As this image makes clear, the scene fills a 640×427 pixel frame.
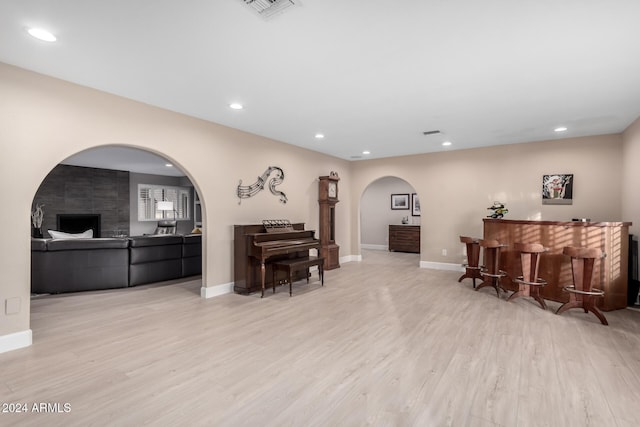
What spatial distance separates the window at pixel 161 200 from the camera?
10.1 m

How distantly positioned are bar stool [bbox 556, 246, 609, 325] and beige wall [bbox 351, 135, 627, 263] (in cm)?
209

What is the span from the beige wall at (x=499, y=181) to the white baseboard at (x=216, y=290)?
4.39 meters

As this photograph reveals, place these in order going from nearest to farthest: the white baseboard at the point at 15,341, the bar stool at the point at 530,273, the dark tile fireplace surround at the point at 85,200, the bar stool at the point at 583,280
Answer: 1. the white baseboard at the point at 15,341
2. the bar stool at the point at 583,280
3. the bar stool at the point at 530,273
4. the dark tile fireplace surround at the point at 85,200

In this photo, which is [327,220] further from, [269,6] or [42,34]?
[42,34]

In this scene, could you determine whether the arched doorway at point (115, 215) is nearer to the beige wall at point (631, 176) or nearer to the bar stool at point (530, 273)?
the bar stool at point (530, 273)

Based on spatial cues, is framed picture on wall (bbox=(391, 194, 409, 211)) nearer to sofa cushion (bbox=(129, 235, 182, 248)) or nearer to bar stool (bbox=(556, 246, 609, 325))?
bar stool (bbox=(556, 246, 609, 325))

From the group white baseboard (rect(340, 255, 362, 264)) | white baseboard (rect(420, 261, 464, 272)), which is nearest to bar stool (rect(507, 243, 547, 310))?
white baseboard (rect(420, 261, 464, 272))

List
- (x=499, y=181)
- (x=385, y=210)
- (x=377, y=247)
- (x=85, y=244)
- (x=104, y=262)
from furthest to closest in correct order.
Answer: (x=377, y=247) → (x=385, y=210) → (x=499, y=181) → (x=104, y=262) → (x=85, y=244)

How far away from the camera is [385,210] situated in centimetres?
1070

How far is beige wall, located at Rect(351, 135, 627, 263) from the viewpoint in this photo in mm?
5391

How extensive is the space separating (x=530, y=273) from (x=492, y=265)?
625 millimetres

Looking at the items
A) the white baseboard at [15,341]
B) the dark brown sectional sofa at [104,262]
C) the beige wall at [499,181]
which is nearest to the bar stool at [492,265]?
the beige wall at [499,181]

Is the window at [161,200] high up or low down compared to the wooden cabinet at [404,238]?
up

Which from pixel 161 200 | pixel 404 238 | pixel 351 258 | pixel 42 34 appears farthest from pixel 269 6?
pixel 161 200
